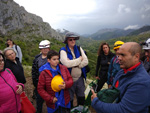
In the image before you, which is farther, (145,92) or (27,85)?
(27,85)

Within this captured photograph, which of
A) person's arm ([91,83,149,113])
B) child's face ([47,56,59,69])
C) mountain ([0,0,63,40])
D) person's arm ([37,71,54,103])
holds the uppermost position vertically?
mountain ([0,0,63,40])

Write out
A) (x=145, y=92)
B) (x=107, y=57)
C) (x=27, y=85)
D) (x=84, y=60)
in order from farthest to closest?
(x=27, y=85) < (x=107, y=57) < (x=84, y=60) < (x=145, y=92)

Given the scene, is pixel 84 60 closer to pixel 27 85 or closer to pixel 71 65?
pixel 71 65

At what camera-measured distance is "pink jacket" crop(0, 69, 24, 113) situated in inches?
79.0

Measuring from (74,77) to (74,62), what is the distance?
1.66 ft

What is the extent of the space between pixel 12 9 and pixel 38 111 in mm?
83397

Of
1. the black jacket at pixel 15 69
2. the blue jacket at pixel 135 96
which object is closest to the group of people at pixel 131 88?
the blue jacket at pixel 135 96

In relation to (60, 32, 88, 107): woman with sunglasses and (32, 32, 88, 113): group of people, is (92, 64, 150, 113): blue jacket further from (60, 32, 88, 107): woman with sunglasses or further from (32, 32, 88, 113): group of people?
(60, 32, 88, 107): woman with sunglasses

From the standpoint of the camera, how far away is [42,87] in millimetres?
2420

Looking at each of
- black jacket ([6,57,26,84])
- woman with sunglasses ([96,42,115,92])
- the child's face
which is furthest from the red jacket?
woman with sunglasses ([96,42,115,92])

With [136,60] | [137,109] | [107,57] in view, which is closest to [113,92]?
[137,109]

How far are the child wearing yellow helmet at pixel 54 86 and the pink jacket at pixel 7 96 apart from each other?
55 cm

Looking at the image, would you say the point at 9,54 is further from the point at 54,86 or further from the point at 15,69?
the point at 54,86

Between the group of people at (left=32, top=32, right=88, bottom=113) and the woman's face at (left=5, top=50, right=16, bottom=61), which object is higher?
the woman's face at (left=5, top=50, right=16, bottom=61)
